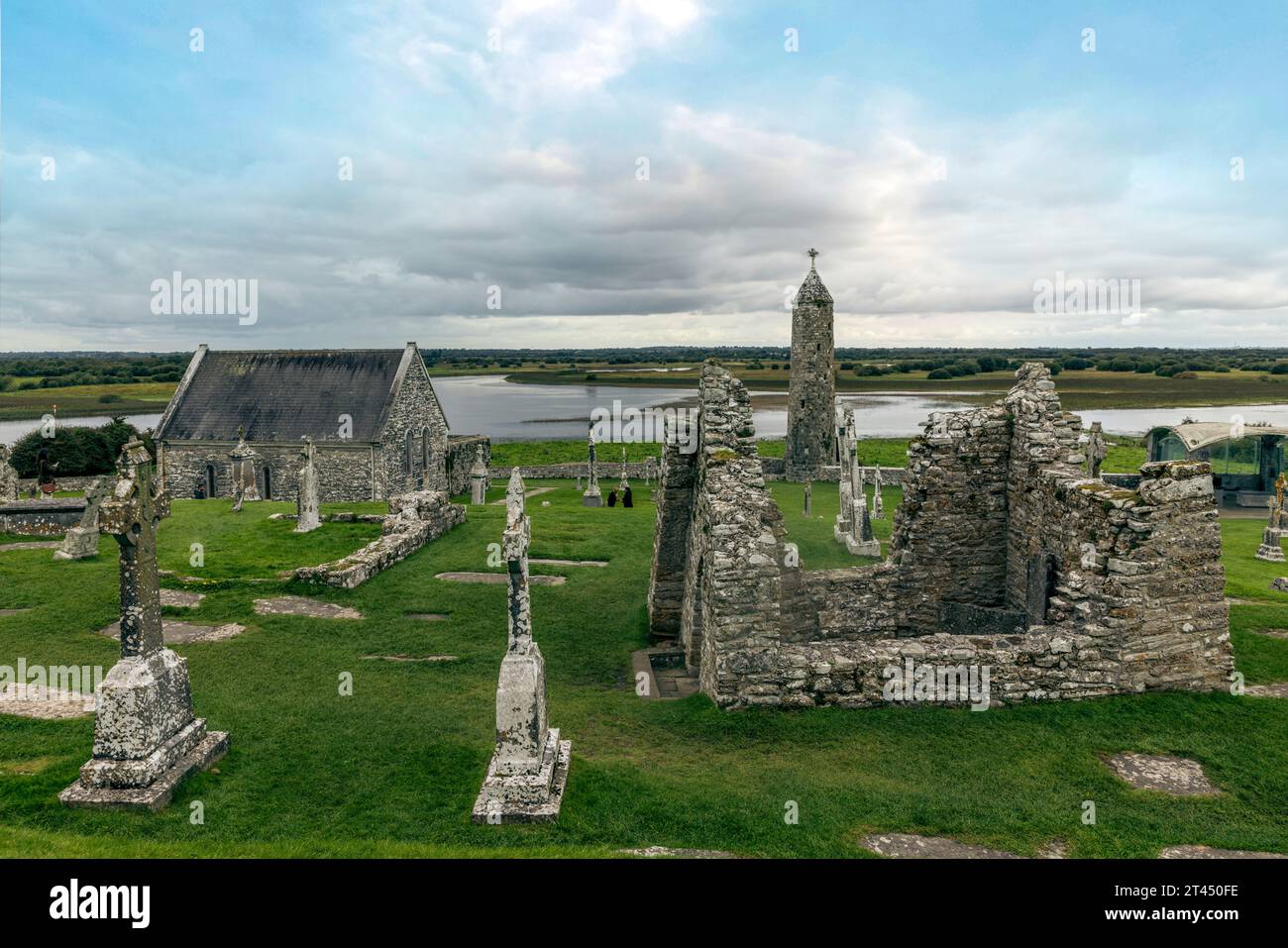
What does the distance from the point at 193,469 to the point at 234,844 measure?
34.3m

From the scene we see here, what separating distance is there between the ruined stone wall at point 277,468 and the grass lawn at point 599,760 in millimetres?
21384

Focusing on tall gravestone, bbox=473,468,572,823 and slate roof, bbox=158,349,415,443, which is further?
slate roof, bbox=158,349,415,443

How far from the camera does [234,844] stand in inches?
246

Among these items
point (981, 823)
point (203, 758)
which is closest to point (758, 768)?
point (981, 823)

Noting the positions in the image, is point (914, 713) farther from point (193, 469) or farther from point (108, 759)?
point (193, 469)

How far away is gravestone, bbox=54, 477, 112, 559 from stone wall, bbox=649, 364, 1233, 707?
13.2 m

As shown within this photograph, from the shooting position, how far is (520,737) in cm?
732

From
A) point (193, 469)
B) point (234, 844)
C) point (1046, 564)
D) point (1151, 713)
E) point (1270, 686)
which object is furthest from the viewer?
point (193, 469)

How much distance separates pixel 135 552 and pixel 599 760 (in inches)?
206

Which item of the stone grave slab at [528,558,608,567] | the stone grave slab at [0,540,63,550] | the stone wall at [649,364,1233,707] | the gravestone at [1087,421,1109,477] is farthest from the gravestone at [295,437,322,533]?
the gravestone at [1087,421,1109,477]

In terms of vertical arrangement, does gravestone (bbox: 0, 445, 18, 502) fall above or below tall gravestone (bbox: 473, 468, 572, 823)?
above

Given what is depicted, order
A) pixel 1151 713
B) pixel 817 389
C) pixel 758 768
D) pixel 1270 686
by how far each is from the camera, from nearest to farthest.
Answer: pixel 758 768 < pixel 1151 713 < pixel 1270 686 < pixel 817 389

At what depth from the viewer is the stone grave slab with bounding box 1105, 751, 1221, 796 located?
7516mm

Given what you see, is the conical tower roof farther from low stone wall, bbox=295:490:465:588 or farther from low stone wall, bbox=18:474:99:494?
low stone wall, bbox=18:474:99:494
